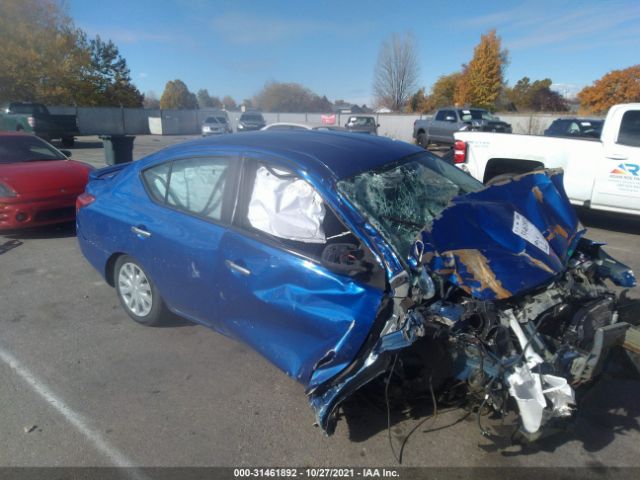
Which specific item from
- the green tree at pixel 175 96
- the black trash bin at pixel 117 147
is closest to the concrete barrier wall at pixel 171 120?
the black trash bin at pixel 117 147

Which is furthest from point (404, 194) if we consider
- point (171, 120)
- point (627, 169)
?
point (171, 120)

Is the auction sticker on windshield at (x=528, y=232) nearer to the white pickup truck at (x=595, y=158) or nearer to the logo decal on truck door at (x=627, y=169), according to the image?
the white pickup truck at (x=595, y=158)

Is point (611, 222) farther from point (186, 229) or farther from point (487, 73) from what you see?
point (487, 73)

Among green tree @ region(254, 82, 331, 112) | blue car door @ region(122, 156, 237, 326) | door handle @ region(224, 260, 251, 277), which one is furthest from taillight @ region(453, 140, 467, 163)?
green tree @ region(254, 82, 331, 112)

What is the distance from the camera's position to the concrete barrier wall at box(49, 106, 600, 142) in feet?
108

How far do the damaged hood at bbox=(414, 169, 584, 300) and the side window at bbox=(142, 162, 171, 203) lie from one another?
6.88ft

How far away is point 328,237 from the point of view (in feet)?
8.94

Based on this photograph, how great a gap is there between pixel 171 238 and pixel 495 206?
7.30ft

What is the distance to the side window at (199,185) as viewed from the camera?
3168 millimetres

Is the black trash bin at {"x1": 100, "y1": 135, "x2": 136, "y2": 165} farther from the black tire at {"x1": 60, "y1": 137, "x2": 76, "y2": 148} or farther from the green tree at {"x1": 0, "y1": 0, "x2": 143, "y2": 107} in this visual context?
the green tree at {"x1": 0, "y1": 0, "x2": 143, "y2": 107}

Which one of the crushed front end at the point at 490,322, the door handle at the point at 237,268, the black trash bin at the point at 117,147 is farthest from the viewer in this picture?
the black trash bin at the point at 117,147

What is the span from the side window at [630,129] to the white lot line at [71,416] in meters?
7.14

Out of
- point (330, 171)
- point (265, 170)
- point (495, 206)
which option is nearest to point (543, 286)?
point (495, 206)

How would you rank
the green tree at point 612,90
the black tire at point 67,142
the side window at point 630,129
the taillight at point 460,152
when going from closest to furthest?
the side window at point 630,129, the taillight at point 460,152, the black tire at point 67,142, the green tree at point 612,90
